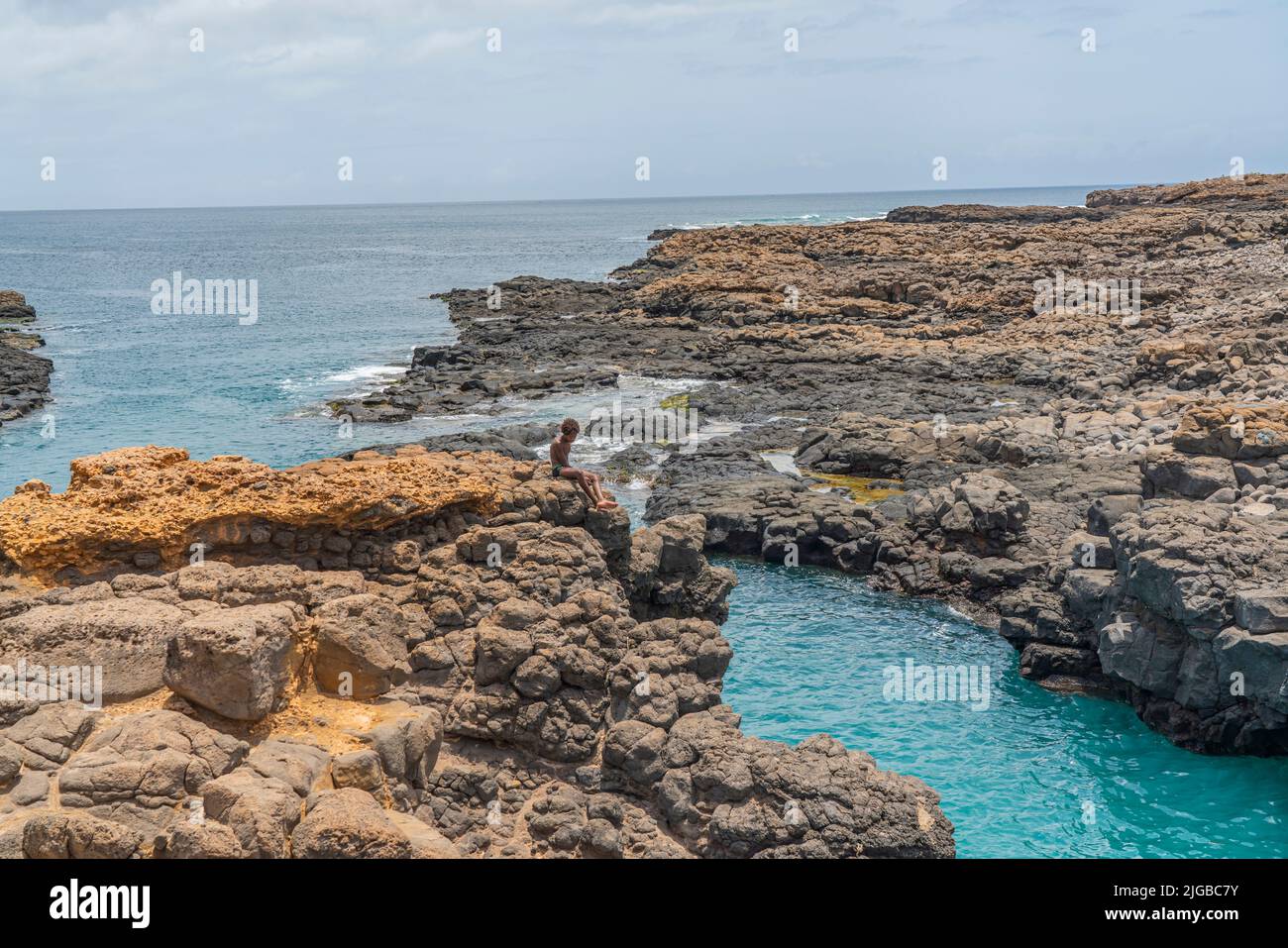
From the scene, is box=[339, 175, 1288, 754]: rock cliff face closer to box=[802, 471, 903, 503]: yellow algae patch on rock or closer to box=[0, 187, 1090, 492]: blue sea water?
box=[802, 471, 903, 503]: yellow algae patch on rock

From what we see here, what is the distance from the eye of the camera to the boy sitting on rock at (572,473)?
675 inches

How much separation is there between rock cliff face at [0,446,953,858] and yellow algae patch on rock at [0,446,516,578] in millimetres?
37

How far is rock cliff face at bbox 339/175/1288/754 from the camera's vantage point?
20.1m

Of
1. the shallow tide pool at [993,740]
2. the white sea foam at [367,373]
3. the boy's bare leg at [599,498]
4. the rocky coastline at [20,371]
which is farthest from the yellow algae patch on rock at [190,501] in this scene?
the white sea foam at [367,373]

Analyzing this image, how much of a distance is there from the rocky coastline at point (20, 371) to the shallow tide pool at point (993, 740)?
41616 mm

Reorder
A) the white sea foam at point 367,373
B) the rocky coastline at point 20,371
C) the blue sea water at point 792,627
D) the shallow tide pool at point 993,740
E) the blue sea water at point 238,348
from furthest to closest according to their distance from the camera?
1. the white sea foam at point 367,373
2. the rocky coastline at point 20,371
3. the blue sea water at point 238,348
4. the blue sea water at point 792,627
5. the shallow tide pool at point 993,740

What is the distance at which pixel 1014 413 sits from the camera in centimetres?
4112

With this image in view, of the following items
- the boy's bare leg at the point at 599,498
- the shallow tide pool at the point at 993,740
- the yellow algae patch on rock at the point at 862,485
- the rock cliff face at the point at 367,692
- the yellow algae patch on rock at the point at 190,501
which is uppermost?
the yellow algae patch on rock at the point at 190,501

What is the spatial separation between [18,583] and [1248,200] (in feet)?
345

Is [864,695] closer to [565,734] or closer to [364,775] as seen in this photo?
[565,734]

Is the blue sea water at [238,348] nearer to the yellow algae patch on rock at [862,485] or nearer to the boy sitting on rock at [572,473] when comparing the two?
the yellow algae patch on rock at [862,485]

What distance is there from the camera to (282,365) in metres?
65.9

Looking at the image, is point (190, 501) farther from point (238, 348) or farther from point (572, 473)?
point (238, 348)

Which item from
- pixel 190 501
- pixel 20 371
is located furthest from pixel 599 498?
pixel 20 371
